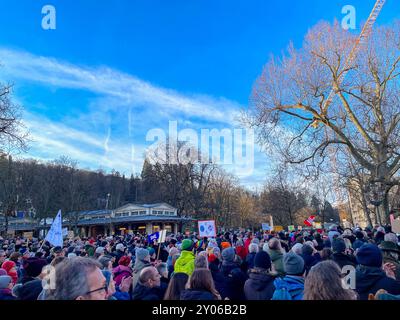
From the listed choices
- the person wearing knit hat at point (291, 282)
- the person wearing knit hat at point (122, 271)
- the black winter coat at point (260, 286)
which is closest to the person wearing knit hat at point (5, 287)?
the person wearing knit hat at point (122, 271)

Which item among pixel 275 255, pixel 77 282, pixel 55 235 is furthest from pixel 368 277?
pixel 55 235

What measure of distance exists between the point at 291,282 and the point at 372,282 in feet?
3.11

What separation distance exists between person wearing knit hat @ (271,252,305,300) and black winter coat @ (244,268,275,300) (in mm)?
550

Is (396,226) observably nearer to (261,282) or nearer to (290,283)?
(261,282)

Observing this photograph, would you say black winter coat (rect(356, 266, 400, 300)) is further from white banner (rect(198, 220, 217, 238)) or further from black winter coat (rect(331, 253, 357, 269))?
white banner (rect(198, 220, 217, 238))

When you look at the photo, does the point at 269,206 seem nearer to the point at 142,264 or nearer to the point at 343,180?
the point at 343,180

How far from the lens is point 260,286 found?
4.41 meters

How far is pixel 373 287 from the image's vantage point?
3.68 m

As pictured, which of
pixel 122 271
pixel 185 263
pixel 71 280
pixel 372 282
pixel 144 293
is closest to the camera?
pixel 71 280

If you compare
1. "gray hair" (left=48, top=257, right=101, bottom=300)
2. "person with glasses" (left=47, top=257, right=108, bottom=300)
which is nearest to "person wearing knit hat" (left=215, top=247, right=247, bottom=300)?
"person with glasses" (left=47, top=257, right=108, bottom=300)

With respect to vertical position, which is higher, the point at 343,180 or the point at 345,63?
the point at 345,63

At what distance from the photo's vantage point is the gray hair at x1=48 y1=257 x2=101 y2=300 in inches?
98.0

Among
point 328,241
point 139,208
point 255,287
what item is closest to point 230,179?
point 139,208
